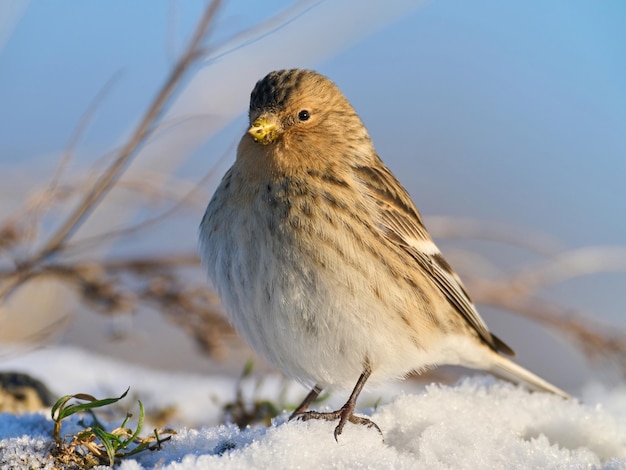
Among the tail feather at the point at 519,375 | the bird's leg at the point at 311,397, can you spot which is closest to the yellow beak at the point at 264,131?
the bird's leg at the point at 311,397

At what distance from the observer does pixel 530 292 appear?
17.7 ft

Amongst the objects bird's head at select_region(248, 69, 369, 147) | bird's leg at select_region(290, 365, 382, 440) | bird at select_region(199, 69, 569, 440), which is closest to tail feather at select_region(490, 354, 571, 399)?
bird at select_region(199, 69, 569, 440)

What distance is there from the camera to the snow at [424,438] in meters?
2.56

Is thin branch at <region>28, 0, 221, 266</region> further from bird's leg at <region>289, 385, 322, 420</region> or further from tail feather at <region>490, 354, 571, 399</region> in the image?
tail feather at <region>490, 354, 571, 399</region>

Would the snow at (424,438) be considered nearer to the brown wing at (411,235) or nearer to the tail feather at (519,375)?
the tail feather at (519,375)

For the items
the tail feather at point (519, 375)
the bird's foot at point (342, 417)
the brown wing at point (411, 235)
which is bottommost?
the bird's foot at point (342, 417)

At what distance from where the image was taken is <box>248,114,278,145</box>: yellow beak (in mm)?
3756

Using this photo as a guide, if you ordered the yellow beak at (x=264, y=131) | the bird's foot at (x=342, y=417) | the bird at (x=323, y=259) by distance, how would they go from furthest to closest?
the yellow beak at (x=264, y=131) < the bird at (x=323, y=259) < the bird's foot at (x=342, y=417)

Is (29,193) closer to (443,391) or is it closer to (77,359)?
(77,359)

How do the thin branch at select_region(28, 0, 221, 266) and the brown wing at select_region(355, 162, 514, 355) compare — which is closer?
the brown wing at select_region(355, 162, 514, 355)

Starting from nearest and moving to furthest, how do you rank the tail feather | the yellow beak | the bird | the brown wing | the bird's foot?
the bird's foot
the bird
the yellow beak
the brown wing
the tail feather

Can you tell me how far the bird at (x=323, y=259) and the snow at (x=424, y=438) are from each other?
230mm

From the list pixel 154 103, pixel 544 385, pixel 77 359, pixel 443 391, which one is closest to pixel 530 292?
pixel 544 385

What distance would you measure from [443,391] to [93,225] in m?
2.83
